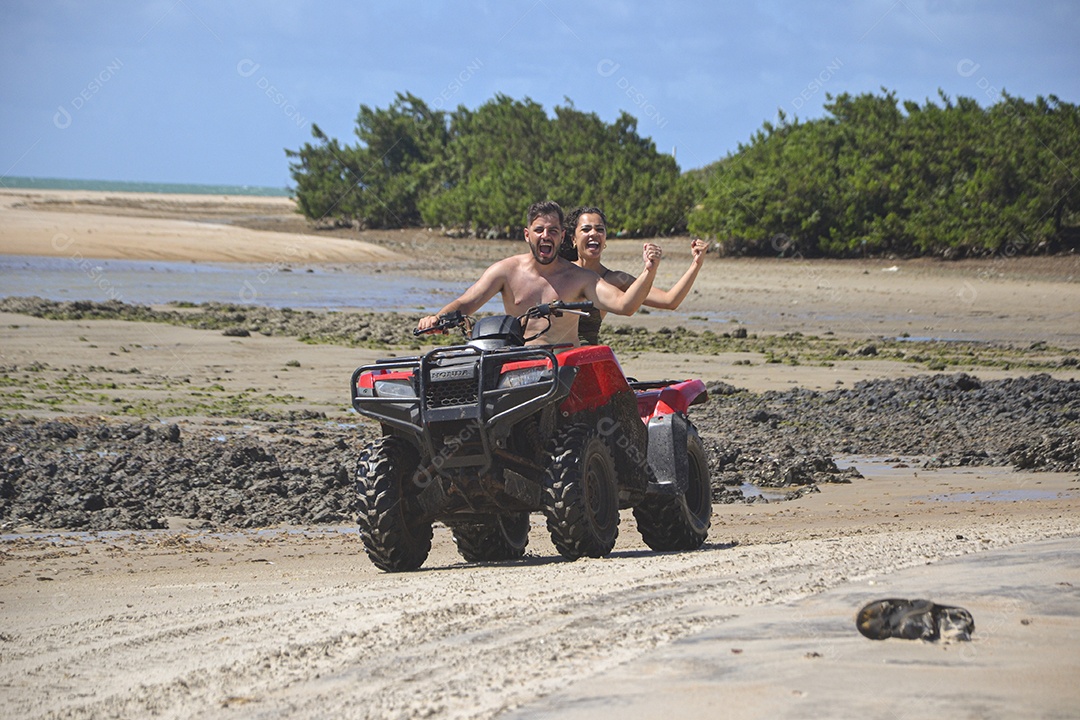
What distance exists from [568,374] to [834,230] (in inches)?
1279

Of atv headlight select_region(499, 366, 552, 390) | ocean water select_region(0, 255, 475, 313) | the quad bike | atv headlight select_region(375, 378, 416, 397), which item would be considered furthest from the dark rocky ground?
ocean water select_region(0, 255, 475, 313)

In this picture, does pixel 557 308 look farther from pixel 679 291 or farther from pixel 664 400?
pixel 664 400

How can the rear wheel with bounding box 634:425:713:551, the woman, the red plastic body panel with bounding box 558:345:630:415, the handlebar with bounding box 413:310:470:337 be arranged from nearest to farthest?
1. the handlebar with bounding box 413:310:470:337
2. the red plastic body panel with bounding box 558:345:630:415
3. the woman
4. the rear wheel with bounding box 634:425:713:551

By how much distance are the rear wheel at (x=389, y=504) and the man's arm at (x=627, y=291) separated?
131 centimetres

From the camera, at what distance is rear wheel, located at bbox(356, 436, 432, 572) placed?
730 cm

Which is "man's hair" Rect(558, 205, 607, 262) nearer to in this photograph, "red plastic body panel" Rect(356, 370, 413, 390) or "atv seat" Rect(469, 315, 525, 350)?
"atv seat" Rect(469, 315, 525, 350)

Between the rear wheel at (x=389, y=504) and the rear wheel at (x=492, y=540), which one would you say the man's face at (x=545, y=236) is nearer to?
the rear wheel at (x=389, y=504)

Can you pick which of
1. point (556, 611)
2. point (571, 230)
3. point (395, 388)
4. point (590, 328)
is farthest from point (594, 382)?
point (556, 611)

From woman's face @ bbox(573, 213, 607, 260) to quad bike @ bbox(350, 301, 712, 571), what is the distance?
56 centimetres

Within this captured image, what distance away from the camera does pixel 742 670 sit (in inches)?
173

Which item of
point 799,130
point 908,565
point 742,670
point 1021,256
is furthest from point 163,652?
point 799,130

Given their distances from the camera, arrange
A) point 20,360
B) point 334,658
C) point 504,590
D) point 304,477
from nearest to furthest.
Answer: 1. point 334,658
2. point 504,590
3. point 304,477
4. point 20,360

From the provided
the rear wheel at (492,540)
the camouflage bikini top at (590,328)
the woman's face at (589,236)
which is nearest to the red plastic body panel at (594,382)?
the camouflage bikini top at (590,328)

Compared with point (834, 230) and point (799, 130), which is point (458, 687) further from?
point (799, 130)
